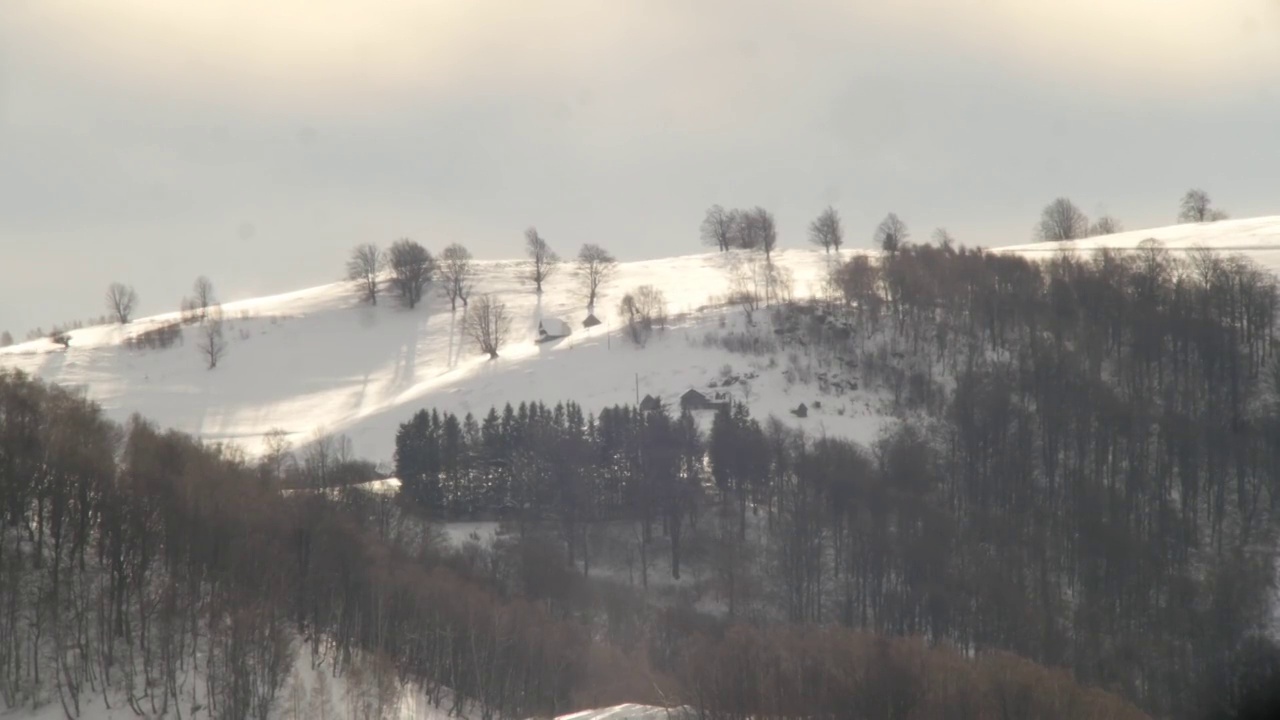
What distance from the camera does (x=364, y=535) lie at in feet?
213

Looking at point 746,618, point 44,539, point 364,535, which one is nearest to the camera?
point 44,539

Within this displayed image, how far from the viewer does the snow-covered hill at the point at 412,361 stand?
323ft

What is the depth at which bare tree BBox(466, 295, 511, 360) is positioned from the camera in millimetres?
120312

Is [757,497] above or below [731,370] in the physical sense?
below

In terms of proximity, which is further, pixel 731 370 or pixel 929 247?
pixel 929 247

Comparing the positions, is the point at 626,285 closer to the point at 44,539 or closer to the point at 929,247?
the point at 929,247

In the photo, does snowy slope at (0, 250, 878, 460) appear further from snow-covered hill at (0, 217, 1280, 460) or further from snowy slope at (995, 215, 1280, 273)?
snowy slope at (995, 215, 1280, 273)

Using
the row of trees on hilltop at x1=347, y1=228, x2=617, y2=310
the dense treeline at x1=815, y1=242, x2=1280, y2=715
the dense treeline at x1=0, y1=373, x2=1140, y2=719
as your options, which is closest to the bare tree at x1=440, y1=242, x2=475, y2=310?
the row of trees on hilltop at x1=347, y1=228, x2=617, y2=310

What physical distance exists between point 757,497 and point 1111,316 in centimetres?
3741

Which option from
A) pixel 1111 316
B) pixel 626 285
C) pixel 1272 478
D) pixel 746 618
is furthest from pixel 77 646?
pixel 626 285

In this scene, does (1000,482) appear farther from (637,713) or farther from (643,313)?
(637,713)

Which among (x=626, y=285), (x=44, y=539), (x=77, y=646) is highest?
(x=626, y=285)

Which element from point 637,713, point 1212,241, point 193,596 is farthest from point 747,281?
point 193,596

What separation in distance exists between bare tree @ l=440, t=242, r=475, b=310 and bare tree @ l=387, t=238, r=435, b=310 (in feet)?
9.39
